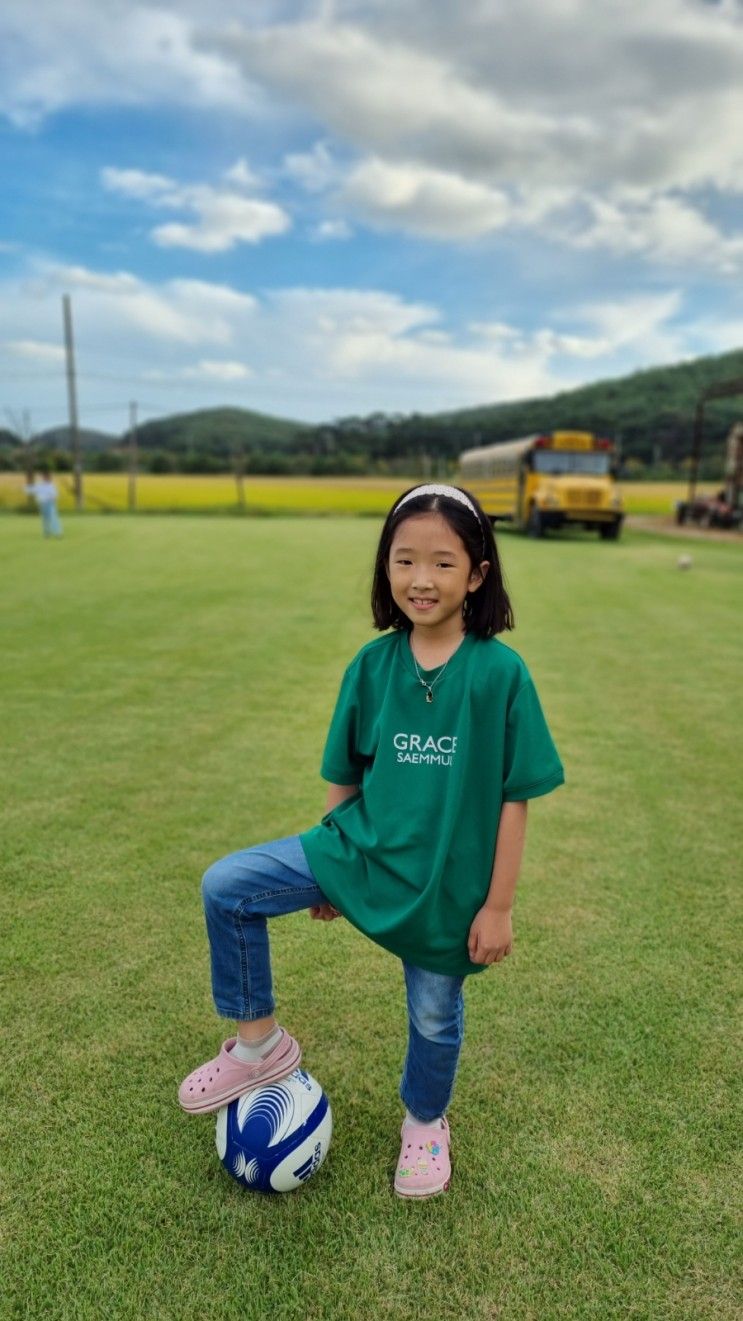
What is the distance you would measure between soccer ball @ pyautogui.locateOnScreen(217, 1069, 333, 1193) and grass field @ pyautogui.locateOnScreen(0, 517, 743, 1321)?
6 cm

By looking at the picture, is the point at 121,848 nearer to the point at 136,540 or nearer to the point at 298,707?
the point at 298,707

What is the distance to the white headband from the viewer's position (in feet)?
6.34

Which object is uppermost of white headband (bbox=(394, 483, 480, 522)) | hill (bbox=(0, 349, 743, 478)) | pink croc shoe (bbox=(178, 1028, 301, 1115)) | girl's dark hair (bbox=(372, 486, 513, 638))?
hill (bbox=(0, 349, 743, 478))

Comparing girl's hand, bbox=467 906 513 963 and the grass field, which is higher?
girl's hand, bbox=467 906 513 963

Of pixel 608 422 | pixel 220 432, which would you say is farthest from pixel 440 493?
pixel 220 432

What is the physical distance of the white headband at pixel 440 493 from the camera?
1932 mm

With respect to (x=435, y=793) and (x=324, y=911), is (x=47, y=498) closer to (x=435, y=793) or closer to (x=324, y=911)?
(x=324, y=911)

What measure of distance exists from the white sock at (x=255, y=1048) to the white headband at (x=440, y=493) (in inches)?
51.8

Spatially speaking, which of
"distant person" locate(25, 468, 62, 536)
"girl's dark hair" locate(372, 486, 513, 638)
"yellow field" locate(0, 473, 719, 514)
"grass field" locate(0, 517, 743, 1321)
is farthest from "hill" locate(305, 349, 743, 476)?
"girl's dark hair" locate(372, 486, 513, 638)

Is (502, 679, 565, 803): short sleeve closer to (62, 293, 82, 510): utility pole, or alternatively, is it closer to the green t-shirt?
the green t-shirt

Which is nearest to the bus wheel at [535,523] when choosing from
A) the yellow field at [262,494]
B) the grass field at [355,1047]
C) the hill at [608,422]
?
the yellow field at [262,494]

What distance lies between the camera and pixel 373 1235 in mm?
1882

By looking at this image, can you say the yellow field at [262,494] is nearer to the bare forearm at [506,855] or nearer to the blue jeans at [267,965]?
the blue jeans at [267,965]

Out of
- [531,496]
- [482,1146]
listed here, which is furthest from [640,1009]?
[531,496]
